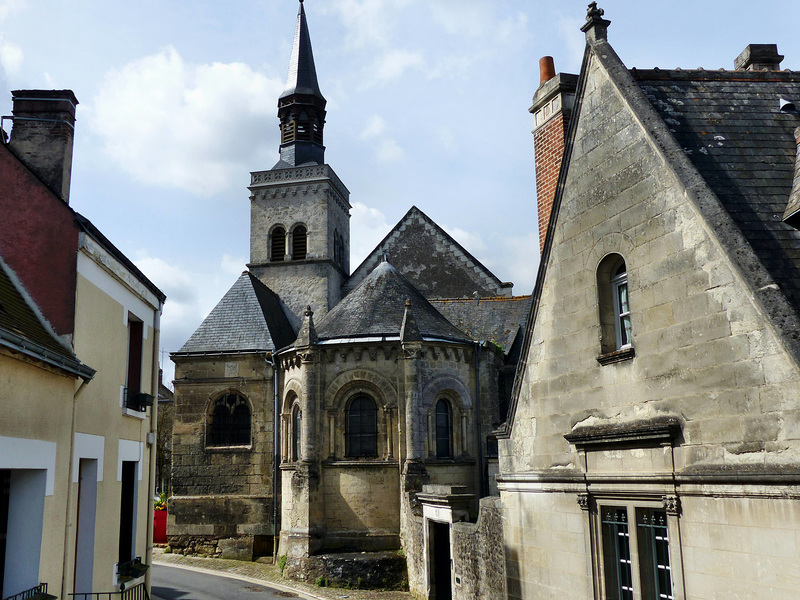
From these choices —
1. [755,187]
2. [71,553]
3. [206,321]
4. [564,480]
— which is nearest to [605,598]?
[564,480]

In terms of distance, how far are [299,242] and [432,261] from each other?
626 centimetres

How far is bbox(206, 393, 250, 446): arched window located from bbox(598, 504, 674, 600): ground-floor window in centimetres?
1740

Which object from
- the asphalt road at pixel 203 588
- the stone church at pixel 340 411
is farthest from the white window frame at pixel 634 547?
the asphalt road at pixel 203 588

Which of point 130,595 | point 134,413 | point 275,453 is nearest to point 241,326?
point 275,453

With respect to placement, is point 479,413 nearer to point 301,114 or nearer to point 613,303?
point 613,303

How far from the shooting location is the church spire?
110ft

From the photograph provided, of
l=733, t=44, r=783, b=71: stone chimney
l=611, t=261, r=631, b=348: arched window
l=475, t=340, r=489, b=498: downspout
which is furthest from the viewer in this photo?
l=475, t=340, r=489, b=498: downspout

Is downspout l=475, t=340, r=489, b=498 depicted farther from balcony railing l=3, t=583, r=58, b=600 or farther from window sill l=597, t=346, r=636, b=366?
balcony railing l=3, t=583, r=58, b=600

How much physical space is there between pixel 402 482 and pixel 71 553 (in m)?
12.3

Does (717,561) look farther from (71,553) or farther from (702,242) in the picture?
(71,553)

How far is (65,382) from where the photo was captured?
25.4 ft

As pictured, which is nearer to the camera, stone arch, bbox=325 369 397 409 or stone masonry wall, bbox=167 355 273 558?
stone arch, bbox=325 369 397 409

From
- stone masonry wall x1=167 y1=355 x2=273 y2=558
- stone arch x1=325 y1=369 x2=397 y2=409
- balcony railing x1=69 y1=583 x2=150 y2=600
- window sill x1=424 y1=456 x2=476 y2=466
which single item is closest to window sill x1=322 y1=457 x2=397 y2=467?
window sill x1=424 y1=456 x2=476 y2=466

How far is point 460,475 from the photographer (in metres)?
20.6
